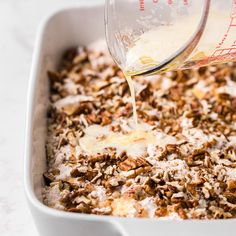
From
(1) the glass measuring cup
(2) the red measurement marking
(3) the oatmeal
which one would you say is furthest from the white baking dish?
(2) the red measurement marking

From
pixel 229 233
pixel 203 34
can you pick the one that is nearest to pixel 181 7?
pixel 203 34

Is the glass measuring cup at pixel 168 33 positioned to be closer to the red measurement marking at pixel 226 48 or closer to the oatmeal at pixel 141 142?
the red measurement marking at pixel 226 48

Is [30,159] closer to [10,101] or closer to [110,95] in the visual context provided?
[110,95]

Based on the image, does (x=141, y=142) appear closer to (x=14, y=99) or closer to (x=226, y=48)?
(x=226, y=48)

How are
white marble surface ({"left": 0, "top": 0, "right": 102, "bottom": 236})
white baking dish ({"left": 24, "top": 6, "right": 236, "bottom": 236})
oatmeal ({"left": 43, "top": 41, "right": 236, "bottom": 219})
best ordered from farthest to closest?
white marble surface ({"left": 0, "top": 0, "right": 102, "bottom": 236}) → oatmeal ({"left": 43, "top": 41, "right": 236, "bottom": 219}) → white baking dish ({"left": 24, "top": 6, "right": 236, "bottom": 236})

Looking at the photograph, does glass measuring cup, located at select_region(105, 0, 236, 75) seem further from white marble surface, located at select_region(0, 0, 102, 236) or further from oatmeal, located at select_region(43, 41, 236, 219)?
white marble surface, located at select_region(0, 0, 102, 236)

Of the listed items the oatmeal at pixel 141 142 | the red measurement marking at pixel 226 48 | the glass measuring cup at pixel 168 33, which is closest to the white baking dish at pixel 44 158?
the oatmeal at pixel 141 142
